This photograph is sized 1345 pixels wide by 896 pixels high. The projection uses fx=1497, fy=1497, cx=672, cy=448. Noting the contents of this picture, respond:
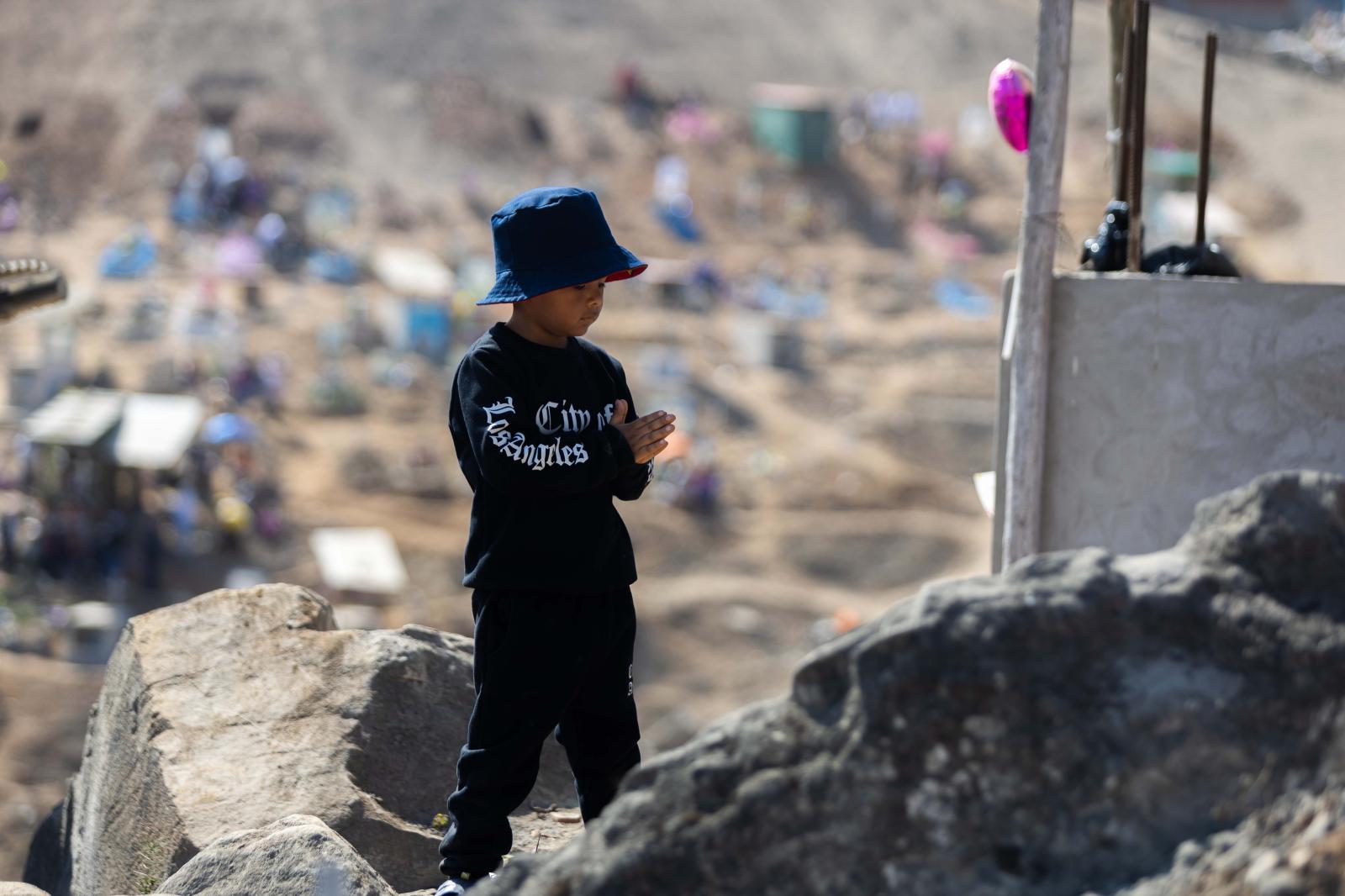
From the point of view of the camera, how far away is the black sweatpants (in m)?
2.58

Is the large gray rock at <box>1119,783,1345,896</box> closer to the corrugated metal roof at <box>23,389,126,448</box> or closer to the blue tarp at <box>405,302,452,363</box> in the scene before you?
the corrugated metal roof at <box>23,389,126,448</box>

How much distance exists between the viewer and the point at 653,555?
1872 centimetres

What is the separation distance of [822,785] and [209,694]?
6.98 ft

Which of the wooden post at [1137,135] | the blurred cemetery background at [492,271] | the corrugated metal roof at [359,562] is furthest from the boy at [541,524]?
the corrugated metal roof at [359,562]

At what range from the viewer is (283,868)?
245cm

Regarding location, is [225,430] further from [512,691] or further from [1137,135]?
[512,691]

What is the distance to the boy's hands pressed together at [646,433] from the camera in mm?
2619

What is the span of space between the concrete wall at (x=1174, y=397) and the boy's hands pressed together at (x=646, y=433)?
1968 mm

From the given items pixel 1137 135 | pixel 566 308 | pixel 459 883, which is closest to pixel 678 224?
pixel 1137 135

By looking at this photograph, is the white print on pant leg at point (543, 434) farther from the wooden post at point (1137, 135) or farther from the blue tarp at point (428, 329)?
the blue tarp at point (428, 329)

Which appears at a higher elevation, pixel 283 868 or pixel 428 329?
pixel 428 329

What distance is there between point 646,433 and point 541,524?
0.80ft

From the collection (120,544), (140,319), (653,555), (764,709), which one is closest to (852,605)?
(653,555)

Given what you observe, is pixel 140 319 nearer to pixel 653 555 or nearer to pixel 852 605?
pixel 653 555
